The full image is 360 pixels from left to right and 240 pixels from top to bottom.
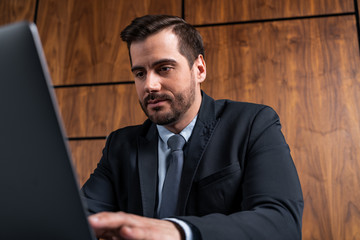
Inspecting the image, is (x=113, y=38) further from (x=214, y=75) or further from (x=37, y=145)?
(x=37, y=145)

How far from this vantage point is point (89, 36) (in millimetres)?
1904

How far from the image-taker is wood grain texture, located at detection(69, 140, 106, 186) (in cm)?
174

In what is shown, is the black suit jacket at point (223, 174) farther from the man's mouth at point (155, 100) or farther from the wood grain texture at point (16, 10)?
the wood grain texture at point (16, 10)

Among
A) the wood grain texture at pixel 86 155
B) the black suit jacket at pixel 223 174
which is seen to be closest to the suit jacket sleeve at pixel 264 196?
the black suit jacket at pixel 223 174

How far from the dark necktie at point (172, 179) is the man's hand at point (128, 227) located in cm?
51

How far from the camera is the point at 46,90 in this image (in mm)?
307

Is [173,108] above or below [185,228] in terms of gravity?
above

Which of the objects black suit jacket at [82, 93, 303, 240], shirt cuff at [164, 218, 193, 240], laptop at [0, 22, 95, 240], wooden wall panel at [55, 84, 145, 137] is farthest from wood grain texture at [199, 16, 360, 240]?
laptop at [0, 22, 95, 240]

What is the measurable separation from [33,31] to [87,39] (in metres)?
1.70

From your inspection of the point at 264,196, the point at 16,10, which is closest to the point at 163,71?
the point at 264,196

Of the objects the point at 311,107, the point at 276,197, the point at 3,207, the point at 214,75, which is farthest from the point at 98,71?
the point at 3,207

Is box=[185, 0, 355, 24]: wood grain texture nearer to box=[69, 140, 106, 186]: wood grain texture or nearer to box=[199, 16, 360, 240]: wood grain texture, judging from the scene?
box=[199, 16, 360, 240]: wood grain texture

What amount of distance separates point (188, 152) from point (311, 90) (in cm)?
90

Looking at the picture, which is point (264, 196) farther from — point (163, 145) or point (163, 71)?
point (163, 71)
